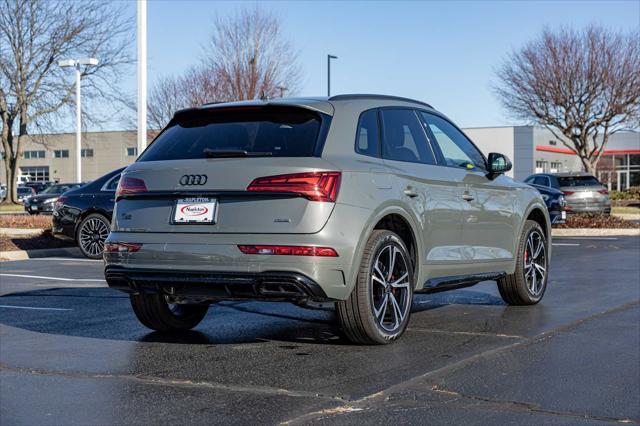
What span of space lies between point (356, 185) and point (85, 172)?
87790mm

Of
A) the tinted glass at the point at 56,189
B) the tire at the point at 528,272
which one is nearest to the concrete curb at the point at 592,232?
the tire at the point at 528,272

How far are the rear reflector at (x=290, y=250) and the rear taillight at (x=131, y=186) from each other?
998 mm

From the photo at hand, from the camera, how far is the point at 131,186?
20.6 ft

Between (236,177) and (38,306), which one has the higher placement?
(236,177)

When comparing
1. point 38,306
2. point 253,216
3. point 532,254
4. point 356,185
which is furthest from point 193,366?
point 532,254

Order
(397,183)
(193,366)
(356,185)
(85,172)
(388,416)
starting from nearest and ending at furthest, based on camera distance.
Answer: (388,416), (193,366), (356,185), (397,183), (85,172)

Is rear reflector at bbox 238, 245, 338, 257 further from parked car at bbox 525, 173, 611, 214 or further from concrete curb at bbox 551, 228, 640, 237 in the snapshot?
parked car at bbox 525, 173, 611, 214

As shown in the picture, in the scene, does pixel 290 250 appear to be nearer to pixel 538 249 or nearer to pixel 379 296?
pixel 379 296

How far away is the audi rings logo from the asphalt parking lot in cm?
114

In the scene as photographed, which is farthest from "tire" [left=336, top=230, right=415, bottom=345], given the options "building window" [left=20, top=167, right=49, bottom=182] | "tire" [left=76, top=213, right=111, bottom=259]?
"building window" [left=20, top=167, right=49, bottom=182]

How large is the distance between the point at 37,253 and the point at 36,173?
280 ft

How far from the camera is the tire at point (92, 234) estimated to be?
14828 millimetres

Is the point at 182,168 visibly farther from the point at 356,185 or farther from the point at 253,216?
the point at 356,185

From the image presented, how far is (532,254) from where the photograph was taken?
8641 mm
